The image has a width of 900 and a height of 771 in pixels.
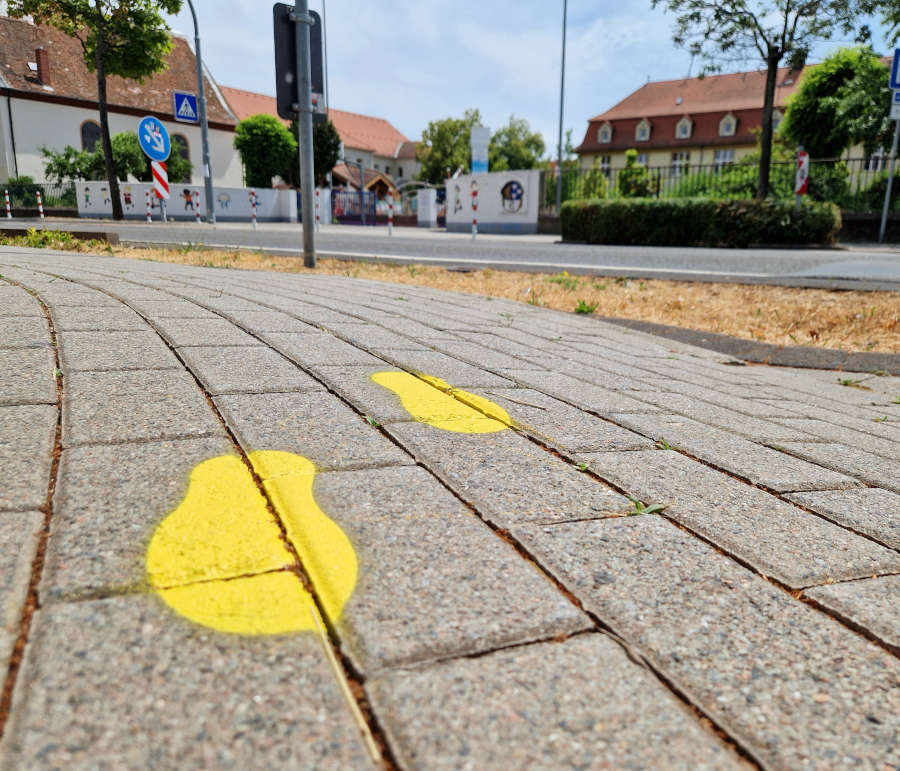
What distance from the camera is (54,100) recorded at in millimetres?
39375

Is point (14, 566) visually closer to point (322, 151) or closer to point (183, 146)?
point (183, 146)

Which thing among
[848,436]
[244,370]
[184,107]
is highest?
[184,107]

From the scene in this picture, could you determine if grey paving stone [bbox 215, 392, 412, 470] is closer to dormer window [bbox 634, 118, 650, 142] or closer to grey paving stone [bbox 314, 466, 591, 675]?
grey paving stone [bbox 314, 466, 591, 675]

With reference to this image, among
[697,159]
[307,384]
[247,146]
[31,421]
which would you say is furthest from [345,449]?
[697,159]

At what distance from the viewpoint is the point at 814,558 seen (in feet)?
5.51

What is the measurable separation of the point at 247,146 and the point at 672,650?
4743 cm

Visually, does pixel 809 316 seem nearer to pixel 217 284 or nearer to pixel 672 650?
pixel 217 284

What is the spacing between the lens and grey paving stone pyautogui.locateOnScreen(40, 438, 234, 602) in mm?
1298

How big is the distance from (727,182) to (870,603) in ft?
75.3

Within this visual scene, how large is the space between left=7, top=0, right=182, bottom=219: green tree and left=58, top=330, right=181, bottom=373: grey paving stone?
26.3 metres

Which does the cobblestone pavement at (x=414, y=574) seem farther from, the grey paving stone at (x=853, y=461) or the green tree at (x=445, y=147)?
the green tree at (x=445, y=147)

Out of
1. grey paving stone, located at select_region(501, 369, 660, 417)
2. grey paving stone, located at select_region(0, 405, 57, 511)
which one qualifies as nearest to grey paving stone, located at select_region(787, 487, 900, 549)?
grey paving stone, located at select_region(501, 369, 660, 417)

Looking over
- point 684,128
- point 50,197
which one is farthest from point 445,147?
point 50,197

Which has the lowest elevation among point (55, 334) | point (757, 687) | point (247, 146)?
point (757, 687)
